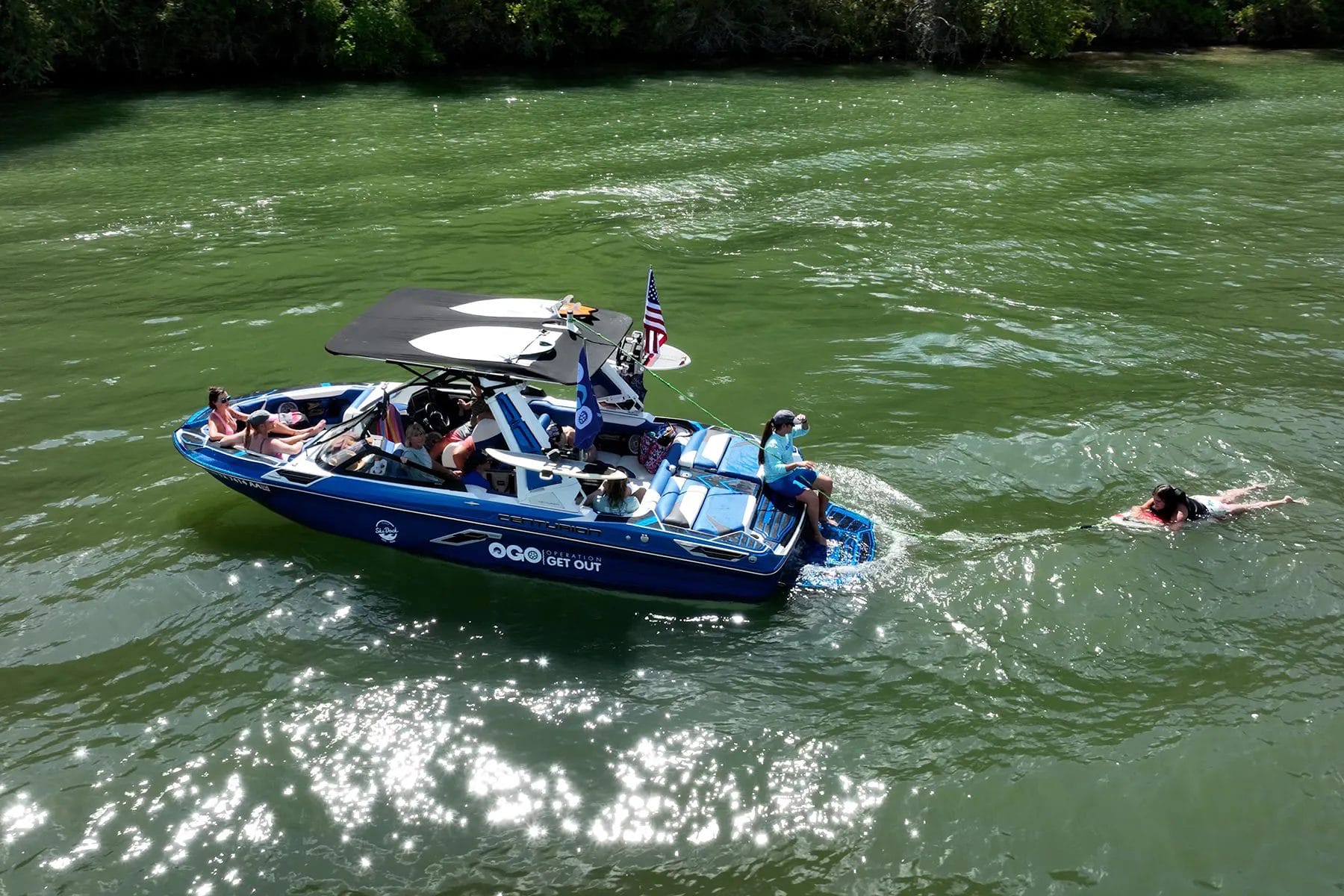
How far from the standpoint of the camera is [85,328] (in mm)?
16547

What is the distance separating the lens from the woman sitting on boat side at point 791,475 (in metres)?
10.8

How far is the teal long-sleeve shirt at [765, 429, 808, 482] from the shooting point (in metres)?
10.8

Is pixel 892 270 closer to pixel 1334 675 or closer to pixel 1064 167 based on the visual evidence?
pixel 1064 167

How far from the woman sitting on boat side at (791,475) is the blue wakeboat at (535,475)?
18cm

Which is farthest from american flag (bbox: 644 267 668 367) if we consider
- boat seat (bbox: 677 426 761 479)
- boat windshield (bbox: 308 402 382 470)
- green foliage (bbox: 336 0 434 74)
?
green foliage (bbox: 336 0 434 74)

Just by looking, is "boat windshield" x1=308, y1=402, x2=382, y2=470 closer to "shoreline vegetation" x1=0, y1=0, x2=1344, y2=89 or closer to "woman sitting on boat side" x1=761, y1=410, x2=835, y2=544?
"woman sitting on boat side" x1=761, y1=410, x2=835, y2=544

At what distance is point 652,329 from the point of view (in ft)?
38.2

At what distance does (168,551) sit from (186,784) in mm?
3719

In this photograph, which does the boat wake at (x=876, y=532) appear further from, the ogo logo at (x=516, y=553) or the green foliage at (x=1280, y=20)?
the green foliage at (x=1280, y=20)

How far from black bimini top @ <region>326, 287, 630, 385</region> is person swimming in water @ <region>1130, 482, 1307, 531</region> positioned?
6.43 metres

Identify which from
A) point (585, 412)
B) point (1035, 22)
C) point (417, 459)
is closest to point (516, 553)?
point (417, 459)

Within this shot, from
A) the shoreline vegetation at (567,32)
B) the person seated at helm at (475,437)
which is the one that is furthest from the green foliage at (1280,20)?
the person seated at helm at (475,437)

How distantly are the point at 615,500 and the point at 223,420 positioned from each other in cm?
516

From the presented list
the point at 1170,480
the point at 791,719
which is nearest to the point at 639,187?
the point at 1170,480
